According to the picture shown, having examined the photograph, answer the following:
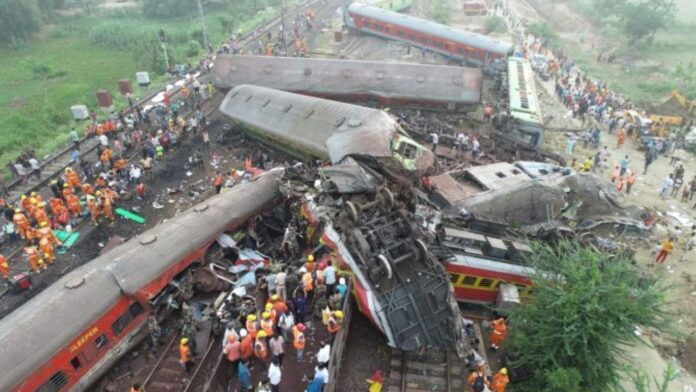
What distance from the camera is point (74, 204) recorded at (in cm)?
1581

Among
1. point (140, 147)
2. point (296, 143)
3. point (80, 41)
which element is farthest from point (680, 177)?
point (80, 41)

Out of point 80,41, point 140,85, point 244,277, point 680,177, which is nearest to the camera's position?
point 244,277

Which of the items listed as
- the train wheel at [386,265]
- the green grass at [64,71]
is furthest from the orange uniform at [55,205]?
the train wheel at [386,265]

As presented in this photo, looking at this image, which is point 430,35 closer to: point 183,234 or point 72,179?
point 72,179

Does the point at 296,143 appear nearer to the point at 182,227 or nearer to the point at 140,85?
the point at 182,227

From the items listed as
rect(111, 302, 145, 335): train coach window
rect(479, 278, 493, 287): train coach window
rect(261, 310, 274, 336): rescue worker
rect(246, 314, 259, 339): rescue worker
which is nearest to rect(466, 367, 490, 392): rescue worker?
rect(479, 278, 493, 287): train coach window

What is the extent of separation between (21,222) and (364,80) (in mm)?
16618

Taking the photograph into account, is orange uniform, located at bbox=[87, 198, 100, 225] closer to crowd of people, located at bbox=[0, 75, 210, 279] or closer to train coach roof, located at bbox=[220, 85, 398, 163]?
crowd of people, located at bbox=[0, 75, 210, 279]

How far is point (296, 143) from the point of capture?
18.5 metres

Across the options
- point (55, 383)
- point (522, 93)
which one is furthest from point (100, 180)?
point (522, 93)

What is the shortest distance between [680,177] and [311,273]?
706 inches

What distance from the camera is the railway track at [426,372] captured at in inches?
382

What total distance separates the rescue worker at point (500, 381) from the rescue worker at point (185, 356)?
6926 mm

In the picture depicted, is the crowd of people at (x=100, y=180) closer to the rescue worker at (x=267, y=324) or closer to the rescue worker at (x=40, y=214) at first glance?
the rescue worker at (x=40, y=214)
